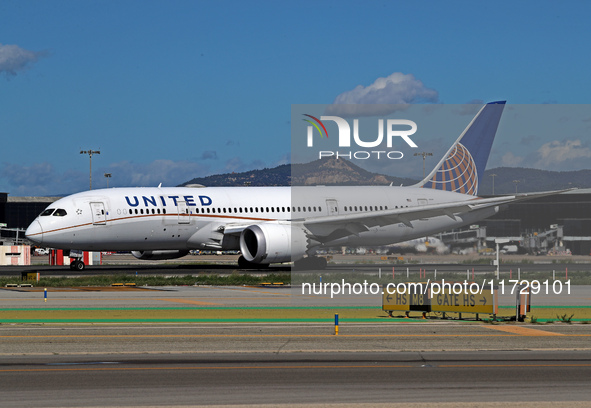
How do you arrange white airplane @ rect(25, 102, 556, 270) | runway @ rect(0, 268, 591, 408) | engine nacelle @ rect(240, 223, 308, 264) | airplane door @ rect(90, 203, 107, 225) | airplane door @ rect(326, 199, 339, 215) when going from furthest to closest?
airplane door @ rect(326, 199, 339, 215) < airplane door @ rect(90, 203, 107, 225) < white airplane @ rect(25, 102, 556, 270) < engine nacelle @ rect(240, 223, 308, 264) < runway @ rect(0, 268, 591, 408)

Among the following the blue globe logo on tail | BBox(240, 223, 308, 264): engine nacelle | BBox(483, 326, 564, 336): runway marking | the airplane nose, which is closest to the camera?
BBox(483, 326, 564, 336): runway marking

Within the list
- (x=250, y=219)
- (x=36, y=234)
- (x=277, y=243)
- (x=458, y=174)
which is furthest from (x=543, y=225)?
(x=36, y=234)

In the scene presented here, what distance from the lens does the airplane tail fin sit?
187ft

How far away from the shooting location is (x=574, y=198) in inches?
1870

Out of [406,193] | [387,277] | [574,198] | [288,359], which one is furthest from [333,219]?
[288,359]

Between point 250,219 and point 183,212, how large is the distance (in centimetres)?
425

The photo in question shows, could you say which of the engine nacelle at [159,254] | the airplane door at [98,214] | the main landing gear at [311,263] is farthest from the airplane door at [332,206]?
the airplane door at [98,214]

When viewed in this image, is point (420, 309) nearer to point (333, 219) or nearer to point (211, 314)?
point (211, 314)

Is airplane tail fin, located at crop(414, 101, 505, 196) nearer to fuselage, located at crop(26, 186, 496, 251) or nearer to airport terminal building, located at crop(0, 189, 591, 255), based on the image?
fuselage, located at crop(26, 186, 496, 251)

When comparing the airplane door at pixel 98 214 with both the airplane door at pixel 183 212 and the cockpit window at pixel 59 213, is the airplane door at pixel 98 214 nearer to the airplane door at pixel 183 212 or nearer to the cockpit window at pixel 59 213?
the cockpit window at pixel 59 213

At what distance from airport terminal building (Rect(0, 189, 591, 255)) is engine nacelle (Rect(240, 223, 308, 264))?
8.73 m

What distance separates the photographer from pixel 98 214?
45.6 m

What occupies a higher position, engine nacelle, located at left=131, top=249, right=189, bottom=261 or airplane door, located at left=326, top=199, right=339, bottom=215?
airplane door, located at left=326, top=199, right=339, bottom=215

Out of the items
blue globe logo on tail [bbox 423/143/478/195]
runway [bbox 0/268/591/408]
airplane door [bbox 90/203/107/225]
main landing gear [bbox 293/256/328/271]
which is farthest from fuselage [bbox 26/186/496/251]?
runway [bbox 0/268/591/408]
